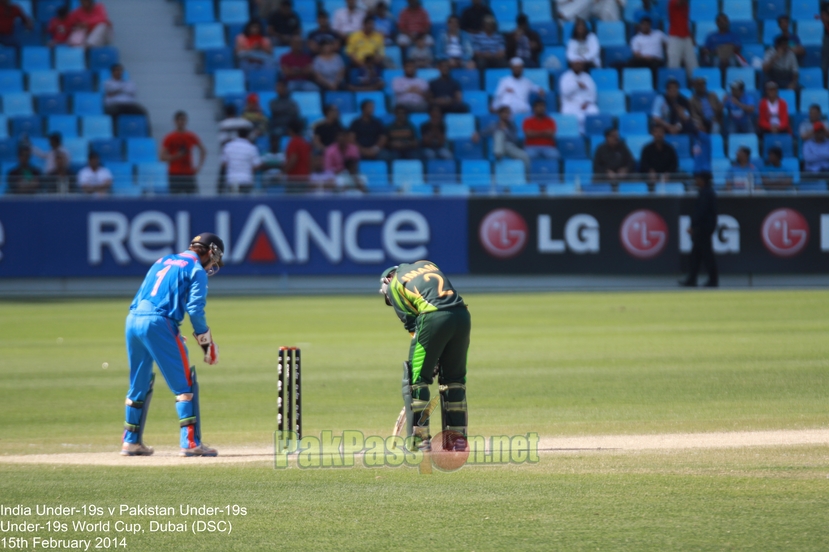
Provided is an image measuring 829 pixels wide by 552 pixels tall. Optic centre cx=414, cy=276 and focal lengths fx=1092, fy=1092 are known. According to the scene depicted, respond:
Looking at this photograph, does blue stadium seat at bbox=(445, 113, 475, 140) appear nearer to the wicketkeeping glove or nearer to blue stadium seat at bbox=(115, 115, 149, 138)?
blue stadium seat at bbox=(115, 115, 149, 138)

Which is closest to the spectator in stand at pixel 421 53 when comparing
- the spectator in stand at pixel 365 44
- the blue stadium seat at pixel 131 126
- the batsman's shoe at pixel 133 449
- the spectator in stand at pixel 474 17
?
the spectator in stand at pixel 365 44

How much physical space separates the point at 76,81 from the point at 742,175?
15439mm

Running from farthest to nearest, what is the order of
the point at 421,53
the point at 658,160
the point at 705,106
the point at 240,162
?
the point at 421,53
the point at 705,106
the point at 658,160
the point at 240,162

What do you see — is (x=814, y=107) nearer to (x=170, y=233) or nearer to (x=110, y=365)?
(x=170, y=233)

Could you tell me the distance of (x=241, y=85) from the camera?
85.1 ft

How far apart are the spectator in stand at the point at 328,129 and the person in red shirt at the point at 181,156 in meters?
2.51

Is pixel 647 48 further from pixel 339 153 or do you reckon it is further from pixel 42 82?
pixel 42 82

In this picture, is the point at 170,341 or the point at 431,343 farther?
the point at 170,341

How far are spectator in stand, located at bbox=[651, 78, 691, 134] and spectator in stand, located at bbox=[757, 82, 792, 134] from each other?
1.91 m

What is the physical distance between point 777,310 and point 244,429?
496 inches

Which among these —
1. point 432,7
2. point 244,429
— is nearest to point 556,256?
point 432,7

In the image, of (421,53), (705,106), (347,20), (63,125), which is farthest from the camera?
(347,20)
